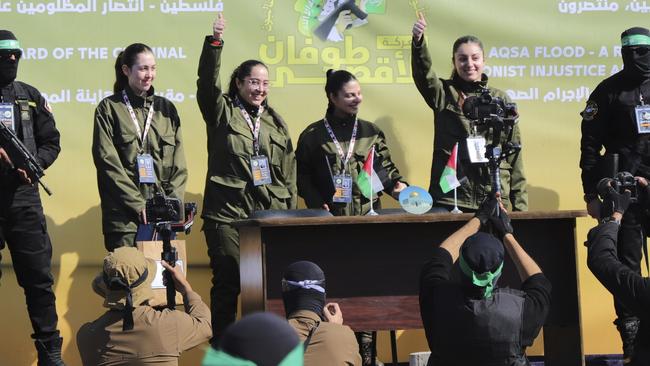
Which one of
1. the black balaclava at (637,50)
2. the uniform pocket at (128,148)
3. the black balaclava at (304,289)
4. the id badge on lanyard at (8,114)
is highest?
the black balaclava at (637,50)

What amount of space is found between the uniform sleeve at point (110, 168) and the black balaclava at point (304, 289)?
2.45 meters

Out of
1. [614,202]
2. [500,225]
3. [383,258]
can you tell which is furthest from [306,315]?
[383,258]

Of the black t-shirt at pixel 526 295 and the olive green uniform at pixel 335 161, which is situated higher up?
the olive green uniform at pixel 335 161

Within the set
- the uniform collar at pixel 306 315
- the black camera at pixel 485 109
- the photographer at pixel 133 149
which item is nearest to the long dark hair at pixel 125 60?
the photographer at pixel 133 149

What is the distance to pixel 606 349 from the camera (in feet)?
22.6

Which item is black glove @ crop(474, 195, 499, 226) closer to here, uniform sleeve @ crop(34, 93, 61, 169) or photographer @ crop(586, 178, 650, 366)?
photographer @ crop(586, 178, 650, 366)

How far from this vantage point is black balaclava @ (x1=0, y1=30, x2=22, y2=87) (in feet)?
19.6

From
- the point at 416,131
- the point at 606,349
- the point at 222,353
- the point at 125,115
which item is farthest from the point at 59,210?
the point at 222,353

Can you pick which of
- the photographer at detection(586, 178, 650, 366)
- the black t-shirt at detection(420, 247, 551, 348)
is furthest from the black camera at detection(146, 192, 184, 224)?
the photographer at detection(586, 178, 650, 366)

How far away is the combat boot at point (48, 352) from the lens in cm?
590

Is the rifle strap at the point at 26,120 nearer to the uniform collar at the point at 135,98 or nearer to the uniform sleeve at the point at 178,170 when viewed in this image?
the uniform collar at the point at 135,98

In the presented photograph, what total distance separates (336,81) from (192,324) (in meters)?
2.63

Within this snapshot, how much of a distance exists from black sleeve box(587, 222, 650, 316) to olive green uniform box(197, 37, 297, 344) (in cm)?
262

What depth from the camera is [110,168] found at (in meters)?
6.20
